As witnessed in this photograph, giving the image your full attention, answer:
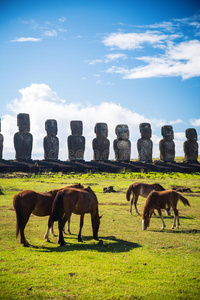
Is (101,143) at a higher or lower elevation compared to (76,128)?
lower

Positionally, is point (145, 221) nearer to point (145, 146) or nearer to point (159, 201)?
point (159, 201)

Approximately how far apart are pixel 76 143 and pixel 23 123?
5.60 m

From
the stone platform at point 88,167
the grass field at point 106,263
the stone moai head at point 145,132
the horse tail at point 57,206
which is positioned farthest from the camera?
the stone moai head at point 145,132

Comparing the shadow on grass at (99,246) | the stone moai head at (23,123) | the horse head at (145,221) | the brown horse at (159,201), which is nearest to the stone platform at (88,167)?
the stone moai head at (23,123)

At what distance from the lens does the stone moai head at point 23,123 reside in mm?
31078

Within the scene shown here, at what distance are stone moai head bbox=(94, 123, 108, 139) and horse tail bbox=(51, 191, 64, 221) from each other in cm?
2532

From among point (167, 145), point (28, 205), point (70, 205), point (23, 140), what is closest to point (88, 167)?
point (23, 140)

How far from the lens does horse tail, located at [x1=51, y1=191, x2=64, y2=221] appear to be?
7.55 m

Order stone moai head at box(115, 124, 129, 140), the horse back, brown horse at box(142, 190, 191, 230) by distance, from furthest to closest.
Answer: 1. stone moai head at box(115, 124, 129, 140)
2. brown horse at box(142, 190, 191, 230)
3. the horse back

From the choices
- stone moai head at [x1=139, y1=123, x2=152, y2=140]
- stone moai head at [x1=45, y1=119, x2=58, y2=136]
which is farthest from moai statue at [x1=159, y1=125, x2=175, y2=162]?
stone moai head at [x1=45, y1=119, x2=58, y2=136]

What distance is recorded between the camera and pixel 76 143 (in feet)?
106

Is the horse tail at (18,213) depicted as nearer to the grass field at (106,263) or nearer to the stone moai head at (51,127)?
the grass field at (106,263)

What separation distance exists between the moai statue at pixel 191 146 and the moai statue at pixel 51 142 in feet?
47.0

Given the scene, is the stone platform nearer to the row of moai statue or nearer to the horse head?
the row of moai statue
